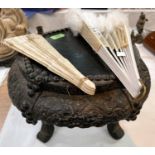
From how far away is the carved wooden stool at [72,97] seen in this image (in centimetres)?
83

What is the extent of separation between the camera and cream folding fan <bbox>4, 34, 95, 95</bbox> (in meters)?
0.81

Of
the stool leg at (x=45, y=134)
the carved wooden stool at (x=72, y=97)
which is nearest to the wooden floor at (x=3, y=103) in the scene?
the stool leg at (x=45, y=134)

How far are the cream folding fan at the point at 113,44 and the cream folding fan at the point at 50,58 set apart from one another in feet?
0.36

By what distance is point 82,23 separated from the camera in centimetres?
95

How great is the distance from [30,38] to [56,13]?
85cm

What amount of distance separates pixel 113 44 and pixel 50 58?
0.23 metres

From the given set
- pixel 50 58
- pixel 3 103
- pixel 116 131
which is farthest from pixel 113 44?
pixel 3 103

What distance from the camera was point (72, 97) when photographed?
0.85 m

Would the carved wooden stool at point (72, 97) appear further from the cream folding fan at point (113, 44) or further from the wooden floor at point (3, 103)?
the wooden floor at point (3, 103)

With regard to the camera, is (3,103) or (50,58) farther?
(3,103)

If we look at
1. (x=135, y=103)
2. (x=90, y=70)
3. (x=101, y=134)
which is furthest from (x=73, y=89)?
Answer: (x=101, y=134)

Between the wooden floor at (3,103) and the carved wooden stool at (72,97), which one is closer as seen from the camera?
the carved wooden stool at (72,97)

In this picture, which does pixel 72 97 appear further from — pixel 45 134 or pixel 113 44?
pixel 45 134

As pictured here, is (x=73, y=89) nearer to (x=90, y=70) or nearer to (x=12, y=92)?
(x=90, y=70)
